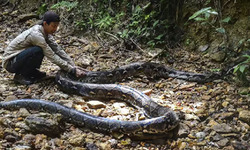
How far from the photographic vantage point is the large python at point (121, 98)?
405cm

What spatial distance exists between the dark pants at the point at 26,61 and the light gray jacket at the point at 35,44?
12cm

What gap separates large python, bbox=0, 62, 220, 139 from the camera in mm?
4051

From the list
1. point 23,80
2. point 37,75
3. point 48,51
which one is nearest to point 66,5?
point 37,75

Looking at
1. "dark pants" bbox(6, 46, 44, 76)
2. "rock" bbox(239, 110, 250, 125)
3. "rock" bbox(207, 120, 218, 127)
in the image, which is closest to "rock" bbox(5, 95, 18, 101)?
"dark pants" bbox(6, 46, 44, 76)

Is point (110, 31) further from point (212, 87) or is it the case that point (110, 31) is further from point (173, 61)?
point (212, 87)

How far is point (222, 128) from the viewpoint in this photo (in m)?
3.95

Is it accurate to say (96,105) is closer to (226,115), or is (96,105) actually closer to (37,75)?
(37,75)

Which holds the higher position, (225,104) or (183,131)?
(225,104)

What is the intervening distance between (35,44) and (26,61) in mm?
515

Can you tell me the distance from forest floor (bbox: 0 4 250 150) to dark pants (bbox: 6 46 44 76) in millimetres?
414

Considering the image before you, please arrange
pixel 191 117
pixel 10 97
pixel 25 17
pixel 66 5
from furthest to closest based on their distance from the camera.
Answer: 1. pixel 25 17
2. pixel 66 5
3. pixel 10 97
4. pixel 191 117

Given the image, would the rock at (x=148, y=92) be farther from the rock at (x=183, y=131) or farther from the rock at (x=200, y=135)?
the rock at (x=200, y=135)

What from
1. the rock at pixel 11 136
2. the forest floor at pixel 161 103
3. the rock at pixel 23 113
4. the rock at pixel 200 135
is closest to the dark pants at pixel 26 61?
the forest floor at pixel 161 103

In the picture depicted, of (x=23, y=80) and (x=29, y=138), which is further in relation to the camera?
(x=23, y=80)
